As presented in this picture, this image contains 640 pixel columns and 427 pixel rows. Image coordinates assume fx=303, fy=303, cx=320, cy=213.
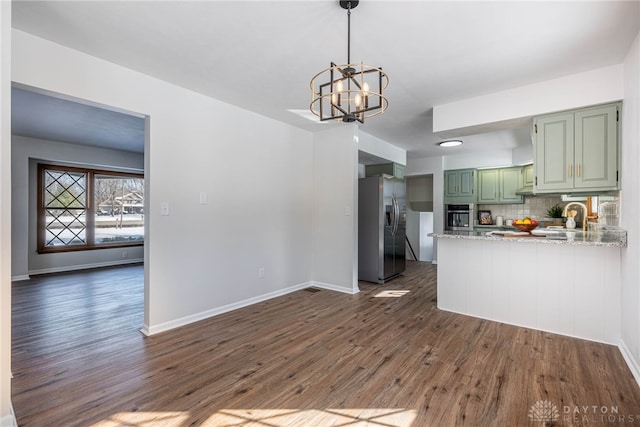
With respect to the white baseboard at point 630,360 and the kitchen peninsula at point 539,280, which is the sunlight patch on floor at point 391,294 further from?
the white baseboard at point 630,360

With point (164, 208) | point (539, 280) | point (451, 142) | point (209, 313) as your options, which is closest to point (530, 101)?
point (539, 280)

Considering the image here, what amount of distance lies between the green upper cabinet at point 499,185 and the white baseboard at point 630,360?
402cm

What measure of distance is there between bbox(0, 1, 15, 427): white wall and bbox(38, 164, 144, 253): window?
17.8 ft

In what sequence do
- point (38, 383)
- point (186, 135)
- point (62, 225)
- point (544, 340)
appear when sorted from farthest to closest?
1. point (62, 225)
2. point (186, 135)
3. point (544, 340)
4. point (38, 383)

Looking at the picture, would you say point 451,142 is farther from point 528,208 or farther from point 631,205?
point 631,205

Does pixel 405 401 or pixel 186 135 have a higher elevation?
pixel 186 135

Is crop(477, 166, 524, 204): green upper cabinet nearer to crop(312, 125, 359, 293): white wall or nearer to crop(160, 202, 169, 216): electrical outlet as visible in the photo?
crop(312, 125, 359, 293): white wall

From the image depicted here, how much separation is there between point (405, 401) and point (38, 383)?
2.48 m

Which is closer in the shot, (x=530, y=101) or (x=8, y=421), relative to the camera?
(x=8, y=421)

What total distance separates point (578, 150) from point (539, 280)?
1310 millimetres

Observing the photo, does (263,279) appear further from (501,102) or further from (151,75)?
(501,102)

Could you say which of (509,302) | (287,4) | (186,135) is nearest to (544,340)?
(509,302)

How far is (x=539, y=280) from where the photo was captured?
10.1ft

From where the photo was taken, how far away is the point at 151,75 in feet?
9.54
